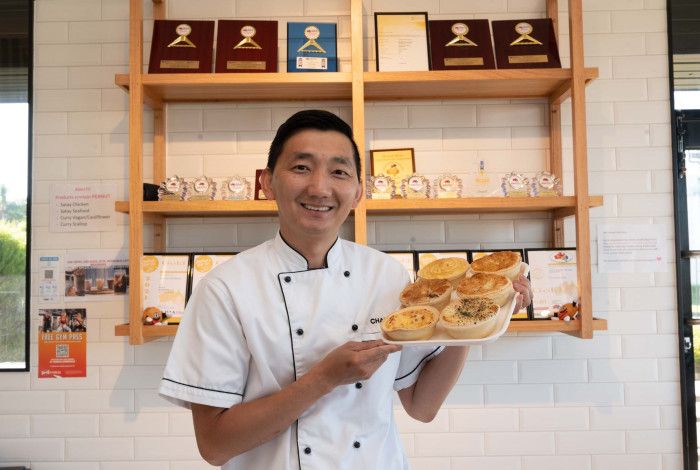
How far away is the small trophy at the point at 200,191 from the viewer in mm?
2375

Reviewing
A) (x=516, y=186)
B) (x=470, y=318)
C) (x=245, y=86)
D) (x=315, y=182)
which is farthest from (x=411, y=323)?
(x=245, y=86)

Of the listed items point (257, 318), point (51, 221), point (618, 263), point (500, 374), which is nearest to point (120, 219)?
point (51, 221)

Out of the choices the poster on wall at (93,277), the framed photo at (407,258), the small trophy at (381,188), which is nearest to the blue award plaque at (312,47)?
the small trophy at (381,188)

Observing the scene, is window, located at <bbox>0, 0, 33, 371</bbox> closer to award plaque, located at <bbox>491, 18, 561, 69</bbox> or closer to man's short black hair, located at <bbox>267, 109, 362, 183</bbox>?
man's short black hair, located at <bbox>267, 109, 362, 183</bbox>

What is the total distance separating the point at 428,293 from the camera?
1.41 metres

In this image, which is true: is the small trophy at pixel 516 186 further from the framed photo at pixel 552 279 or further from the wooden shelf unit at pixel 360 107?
the framed photo at pixel 552 279

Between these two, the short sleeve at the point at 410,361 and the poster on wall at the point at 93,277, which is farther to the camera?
the poster on wall at the point at 93,277

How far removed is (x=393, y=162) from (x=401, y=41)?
510 millimetres

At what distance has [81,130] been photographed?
2.70m

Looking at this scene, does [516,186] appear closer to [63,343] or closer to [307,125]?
[307,125]

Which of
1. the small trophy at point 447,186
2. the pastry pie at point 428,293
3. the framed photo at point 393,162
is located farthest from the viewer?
the framed photo at point 393,162

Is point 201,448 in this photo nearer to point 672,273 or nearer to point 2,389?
point 2,389

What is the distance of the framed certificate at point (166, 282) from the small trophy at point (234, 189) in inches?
12.2

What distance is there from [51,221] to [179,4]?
1.15 meters
